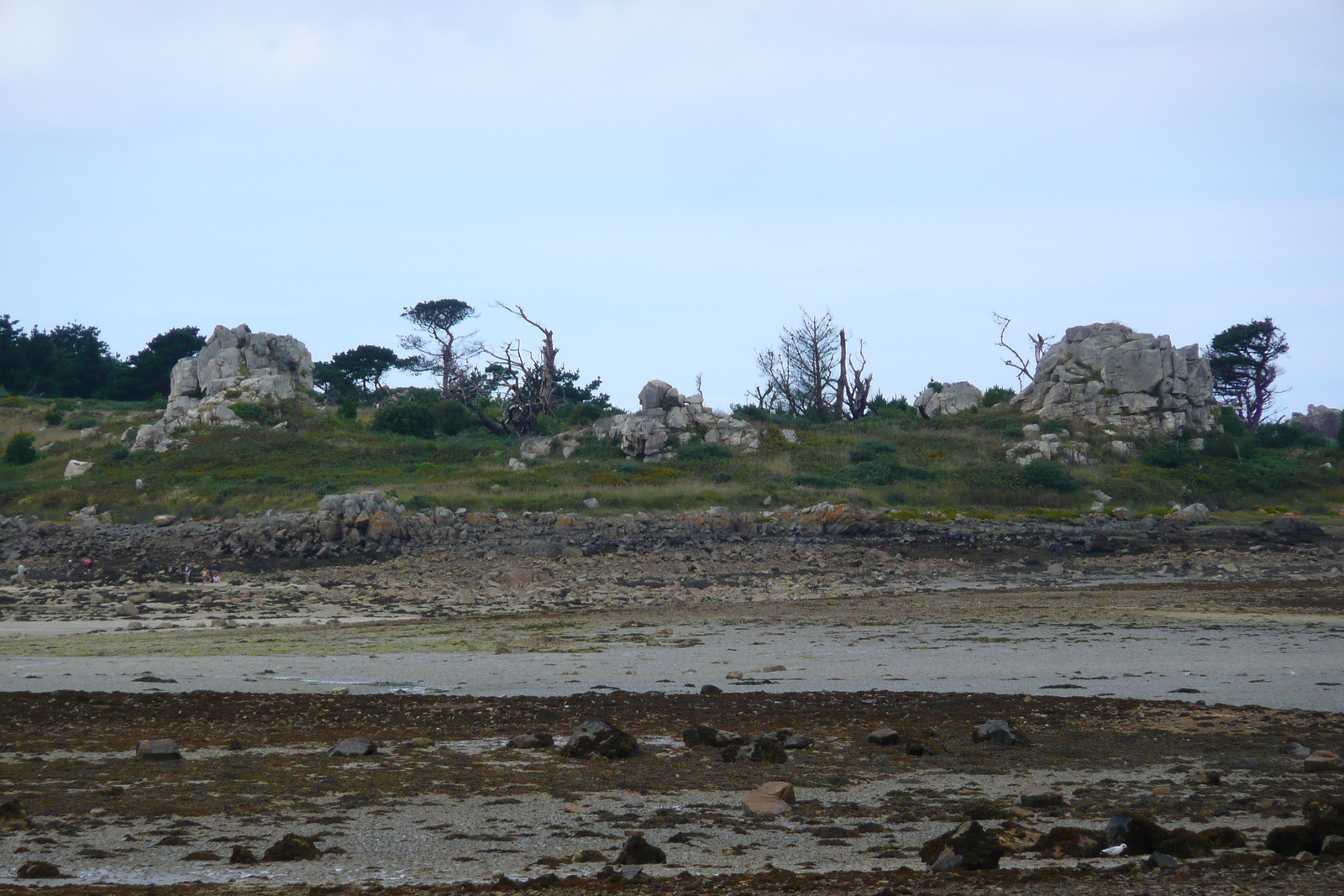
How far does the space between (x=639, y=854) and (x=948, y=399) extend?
58.9 m

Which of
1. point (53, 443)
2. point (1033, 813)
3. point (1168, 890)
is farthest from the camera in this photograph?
point (53, 443)

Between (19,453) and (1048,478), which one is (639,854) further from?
(19,453)

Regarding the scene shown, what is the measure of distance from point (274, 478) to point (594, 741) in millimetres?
36366

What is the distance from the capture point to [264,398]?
54.5 m

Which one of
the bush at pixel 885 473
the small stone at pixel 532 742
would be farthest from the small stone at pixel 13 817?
the bush at pixel 885 473

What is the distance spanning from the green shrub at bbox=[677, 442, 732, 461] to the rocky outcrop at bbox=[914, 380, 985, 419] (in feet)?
61.8

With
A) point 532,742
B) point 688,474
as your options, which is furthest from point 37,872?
point 688,474

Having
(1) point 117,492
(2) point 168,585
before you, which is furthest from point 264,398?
(2) point 168,585

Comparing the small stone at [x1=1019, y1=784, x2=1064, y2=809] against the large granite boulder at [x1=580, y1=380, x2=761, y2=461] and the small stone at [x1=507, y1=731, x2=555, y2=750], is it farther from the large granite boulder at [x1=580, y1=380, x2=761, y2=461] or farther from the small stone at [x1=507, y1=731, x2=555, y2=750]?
the large granite boulder at [x1=580, y1=380, x2=761, y2=461]

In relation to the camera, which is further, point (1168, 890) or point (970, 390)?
point (970, 390)

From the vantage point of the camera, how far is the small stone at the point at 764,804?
5277mm

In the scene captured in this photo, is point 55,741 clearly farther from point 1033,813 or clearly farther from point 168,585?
point 168,585

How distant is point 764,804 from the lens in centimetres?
534

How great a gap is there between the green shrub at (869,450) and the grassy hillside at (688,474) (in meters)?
0.10
